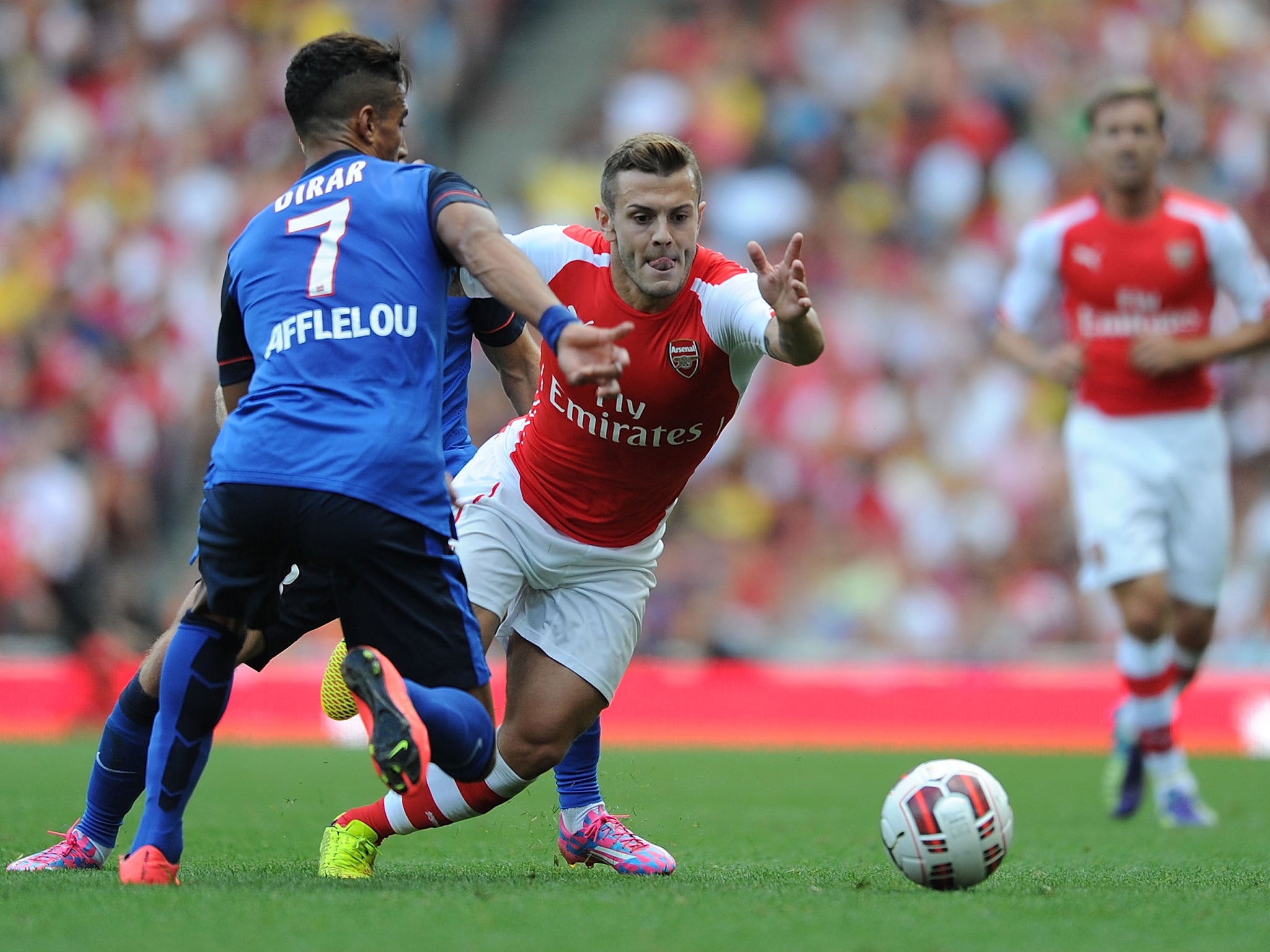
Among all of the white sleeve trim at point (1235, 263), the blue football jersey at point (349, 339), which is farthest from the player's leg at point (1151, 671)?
the blue football jersey at point (349, 339)

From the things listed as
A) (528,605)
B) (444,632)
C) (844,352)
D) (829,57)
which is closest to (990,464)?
(844,352)

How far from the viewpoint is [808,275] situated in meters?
15.5

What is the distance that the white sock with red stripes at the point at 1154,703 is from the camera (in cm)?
779

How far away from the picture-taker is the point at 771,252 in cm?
1590

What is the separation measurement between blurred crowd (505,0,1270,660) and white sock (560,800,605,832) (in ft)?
25.2

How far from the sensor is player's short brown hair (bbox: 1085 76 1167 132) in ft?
26.1

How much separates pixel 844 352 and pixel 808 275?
90 centimetres

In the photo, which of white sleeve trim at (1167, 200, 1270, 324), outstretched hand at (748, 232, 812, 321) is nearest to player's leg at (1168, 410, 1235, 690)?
white sleeve trim at (1167, 200, 1270, 324)

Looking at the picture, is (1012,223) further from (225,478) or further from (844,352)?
(225,478)

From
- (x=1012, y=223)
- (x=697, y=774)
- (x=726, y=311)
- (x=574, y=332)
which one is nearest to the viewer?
(x=574, y=332)

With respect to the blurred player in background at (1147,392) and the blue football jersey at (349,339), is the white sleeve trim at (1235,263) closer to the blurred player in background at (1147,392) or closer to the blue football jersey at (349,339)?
the blurred player in background at (1147,392)

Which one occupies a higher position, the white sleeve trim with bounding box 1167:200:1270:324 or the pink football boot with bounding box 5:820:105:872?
the white sleeve trim with bounding box 1167:200:1270:324

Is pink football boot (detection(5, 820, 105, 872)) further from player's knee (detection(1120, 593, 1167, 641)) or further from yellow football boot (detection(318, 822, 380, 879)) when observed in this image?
player's knee (detection(1120, 593, 1167, 641))

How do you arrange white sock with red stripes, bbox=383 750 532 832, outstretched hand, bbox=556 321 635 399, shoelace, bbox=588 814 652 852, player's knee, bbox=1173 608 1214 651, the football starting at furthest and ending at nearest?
player's knee, bbox=1173 608 1214 651 < shoelace, bbox=588 814 652 852 < white sock with red stripes, bbox=383 750 532 832 < the football < outstretched hand, bbox=556 321 635 399
